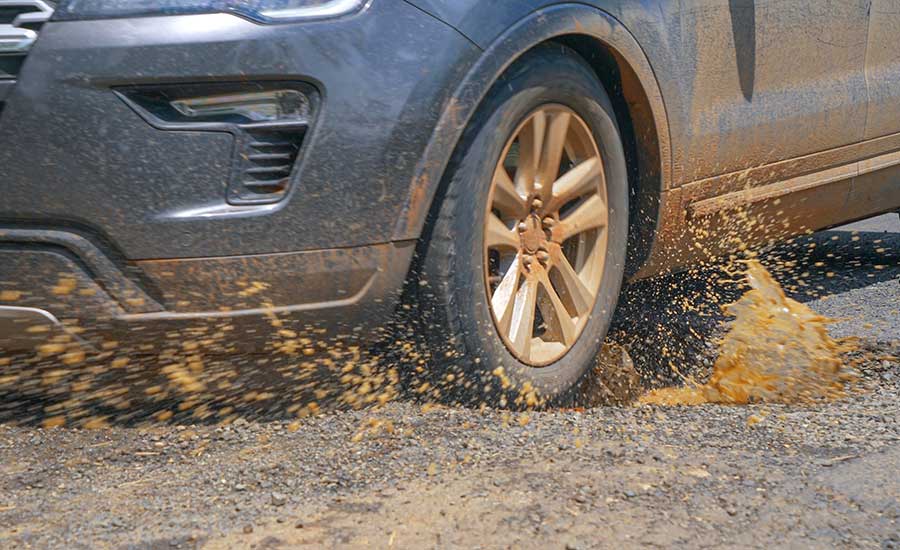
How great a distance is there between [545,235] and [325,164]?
0.83m

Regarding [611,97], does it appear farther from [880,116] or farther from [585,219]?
[880,116]

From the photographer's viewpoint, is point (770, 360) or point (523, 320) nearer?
point (523, 320)

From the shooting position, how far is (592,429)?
2688 mm

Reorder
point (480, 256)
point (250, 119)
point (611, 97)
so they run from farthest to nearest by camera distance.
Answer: point (611, 97) < point (480, 256) < point (250, 119)

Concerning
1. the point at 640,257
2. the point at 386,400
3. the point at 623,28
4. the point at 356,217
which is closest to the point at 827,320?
the point at 640,257

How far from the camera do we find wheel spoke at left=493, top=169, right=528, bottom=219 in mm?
2855

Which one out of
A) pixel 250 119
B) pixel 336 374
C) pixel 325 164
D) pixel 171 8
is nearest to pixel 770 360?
pixel 336 374

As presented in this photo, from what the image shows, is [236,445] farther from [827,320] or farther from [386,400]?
[827,320]

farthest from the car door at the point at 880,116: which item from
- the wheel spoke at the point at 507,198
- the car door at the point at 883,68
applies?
the wheel spoke at the point at 507,198

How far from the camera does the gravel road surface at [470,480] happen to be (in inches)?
81.0

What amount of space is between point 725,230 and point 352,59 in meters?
1.72

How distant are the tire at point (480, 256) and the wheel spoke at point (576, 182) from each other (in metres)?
0.13

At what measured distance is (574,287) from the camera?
3186mm

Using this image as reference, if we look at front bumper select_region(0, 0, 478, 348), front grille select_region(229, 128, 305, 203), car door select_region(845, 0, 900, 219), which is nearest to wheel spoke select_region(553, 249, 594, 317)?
front bumper select_region(0, 0, 478, 348)
